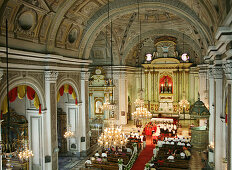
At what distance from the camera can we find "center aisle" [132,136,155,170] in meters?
14.2

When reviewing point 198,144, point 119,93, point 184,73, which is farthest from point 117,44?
point 198,144

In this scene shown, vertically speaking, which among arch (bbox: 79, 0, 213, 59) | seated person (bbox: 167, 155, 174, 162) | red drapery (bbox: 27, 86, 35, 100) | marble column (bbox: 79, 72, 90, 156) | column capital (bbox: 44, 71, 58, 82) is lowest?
seated person (bbox: 167, 155, 174, 162)

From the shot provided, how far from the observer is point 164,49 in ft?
84.6

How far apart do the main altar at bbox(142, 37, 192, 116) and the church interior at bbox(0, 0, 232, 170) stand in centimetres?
154

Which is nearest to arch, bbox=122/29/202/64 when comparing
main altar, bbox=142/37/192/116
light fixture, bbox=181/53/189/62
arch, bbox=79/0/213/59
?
main altar, bbox=142/37/192/116

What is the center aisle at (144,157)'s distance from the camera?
46.6ft

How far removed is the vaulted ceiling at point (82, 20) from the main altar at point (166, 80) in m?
5.40

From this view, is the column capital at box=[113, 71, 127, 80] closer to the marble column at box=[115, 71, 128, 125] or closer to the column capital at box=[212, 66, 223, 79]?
the marble column at box=[115, 71, 128, 125]

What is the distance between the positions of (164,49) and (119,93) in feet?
24.6

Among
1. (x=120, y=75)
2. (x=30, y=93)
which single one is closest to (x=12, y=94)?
(x=30, y=93)

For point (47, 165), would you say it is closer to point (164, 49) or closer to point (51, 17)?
point (51, 17)

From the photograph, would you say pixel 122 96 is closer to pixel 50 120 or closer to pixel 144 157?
pixel 144 157

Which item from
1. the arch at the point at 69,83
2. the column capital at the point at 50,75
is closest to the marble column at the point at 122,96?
the arch at the point at 69,83

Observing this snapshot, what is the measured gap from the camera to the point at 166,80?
87.5 feet
